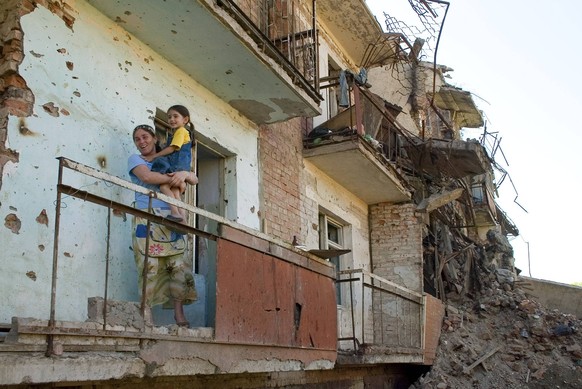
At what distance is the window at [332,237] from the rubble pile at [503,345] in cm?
237

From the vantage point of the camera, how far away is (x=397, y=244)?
11375 mm

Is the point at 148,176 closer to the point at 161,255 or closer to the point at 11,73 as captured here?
the point at 161,255

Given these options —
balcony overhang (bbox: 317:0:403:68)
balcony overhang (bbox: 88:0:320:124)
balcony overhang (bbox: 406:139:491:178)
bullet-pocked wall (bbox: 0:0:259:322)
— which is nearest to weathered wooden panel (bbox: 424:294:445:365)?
balcony overhang (bbox: 406:139:491:178)

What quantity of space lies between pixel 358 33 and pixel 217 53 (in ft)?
19.7

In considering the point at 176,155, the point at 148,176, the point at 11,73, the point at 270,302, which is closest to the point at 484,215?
the point at 270,302

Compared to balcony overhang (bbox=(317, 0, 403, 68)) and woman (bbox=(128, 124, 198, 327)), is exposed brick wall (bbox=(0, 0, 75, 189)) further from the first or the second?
balcony overhang (bbox=(317, 0, 403, 68))

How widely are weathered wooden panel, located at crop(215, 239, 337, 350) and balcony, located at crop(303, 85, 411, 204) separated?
2644mm

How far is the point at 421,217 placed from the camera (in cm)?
1141

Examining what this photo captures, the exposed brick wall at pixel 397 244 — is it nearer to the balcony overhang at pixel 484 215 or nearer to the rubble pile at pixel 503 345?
the rubble pile at pixel 503 345

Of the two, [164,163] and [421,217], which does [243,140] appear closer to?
[164,163]

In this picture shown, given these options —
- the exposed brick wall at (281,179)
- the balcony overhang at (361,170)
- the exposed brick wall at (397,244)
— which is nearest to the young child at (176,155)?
the exposed brick wall at (281,179)

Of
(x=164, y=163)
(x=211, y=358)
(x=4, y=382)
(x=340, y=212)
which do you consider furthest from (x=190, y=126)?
(x=340, y=212)

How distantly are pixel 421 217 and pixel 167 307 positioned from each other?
6.94 m

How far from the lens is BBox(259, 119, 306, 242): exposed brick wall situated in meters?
8.09
